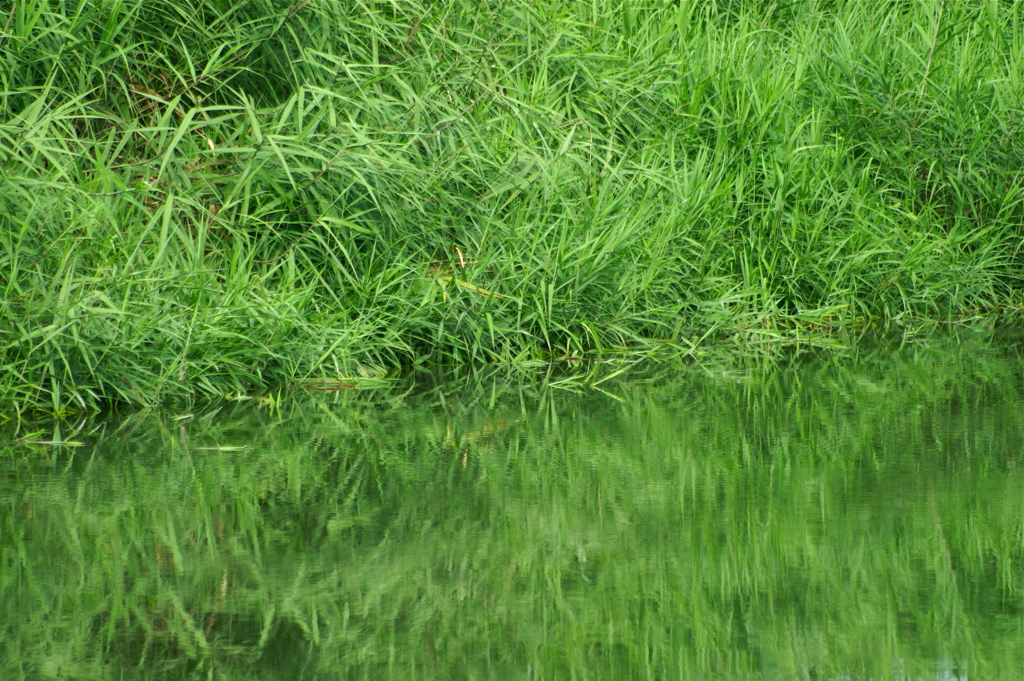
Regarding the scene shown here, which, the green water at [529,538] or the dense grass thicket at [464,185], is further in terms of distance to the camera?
the dense grass thicket at [464,185]

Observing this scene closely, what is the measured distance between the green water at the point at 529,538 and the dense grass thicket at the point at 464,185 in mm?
450

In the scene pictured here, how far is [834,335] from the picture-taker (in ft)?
17.7

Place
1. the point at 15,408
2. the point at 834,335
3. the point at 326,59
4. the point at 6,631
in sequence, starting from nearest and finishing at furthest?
the point at 6,631
the point at 15,408
the point at 326,59
the point at 834,335

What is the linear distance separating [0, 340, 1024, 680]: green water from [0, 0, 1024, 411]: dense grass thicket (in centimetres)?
45

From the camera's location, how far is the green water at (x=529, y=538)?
83.9 inches

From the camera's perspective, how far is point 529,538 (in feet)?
9.00

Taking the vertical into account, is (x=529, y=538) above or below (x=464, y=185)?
below

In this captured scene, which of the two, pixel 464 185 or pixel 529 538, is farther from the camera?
pixel 464 185

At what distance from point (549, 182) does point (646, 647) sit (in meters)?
3.10

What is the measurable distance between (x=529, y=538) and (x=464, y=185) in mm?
2488

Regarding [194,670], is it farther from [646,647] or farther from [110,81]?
[110,81]

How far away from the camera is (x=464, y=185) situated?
16.5ft

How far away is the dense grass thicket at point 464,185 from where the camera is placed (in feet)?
13.8

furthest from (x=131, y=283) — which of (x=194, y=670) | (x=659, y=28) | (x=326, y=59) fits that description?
(x=659, y=28)
